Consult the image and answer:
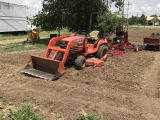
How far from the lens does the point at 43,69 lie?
10438mm

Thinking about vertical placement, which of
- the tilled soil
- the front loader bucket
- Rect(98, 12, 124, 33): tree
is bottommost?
the tilled soil

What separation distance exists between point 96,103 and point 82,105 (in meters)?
0.34

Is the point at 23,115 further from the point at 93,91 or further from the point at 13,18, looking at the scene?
the point at 13,18

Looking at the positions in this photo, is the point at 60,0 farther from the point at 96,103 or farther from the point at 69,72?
the point at 96,103

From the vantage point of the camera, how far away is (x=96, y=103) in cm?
761

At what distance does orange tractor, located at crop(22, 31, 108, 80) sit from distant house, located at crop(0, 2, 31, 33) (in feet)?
57.1

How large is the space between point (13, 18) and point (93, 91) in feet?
81.4

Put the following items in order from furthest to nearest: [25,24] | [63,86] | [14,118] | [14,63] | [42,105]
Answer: [25,24] → [14,63] → [63,86] → [42,105] → [14,118]

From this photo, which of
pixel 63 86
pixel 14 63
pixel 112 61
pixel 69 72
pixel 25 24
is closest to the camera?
pixel 63 86

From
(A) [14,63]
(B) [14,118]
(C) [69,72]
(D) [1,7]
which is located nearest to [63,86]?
(C) [69,72]

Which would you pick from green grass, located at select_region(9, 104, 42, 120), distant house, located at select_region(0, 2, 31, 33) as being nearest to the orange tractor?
green grass, located at select_region(9, 104, 42, 120)

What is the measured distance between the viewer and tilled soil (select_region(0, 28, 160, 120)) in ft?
23.3

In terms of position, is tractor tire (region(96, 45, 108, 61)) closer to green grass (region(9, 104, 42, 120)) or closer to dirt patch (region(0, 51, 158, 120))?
dirt patch (region(0, 51, 158, 120))

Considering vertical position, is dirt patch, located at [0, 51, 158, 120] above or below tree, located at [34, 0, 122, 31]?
below
